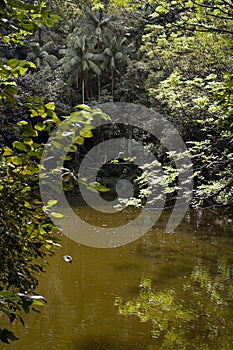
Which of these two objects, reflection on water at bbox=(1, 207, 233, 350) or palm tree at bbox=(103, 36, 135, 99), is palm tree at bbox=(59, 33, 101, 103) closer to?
palm tree at bbox=(103, 36, 135, 99)

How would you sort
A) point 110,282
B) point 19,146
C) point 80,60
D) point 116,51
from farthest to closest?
1. point 116,51
2. point 80,60
3. point 110,282
4. point 19,146

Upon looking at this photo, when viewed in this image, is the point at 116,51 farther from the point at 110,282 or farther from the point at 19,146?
the point at 19,146

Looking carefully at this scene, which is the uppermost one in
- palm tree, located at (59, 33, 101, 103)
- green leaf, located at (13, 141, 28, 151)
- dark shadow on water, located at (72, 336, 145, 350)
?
palm tree, located at (59, 33, 101, 103)

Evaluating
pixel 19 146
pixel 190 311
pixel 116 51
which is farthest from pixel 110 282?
pixel 116 51

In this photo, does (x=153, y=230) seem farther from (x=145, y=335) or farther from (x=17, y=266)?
(x=17, y=266)

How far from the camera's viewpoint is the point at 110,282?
5.07m

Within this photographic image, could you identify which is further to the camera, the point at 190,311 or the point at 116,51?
the point at 116,51

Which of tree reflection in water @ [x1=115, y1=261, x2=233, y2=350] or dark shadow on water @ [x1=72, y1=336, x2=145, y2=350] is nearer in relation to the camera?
dark shadow on water @ [x1=72, y1=336, x2=145, y2=350]

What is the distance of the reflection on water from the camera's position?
3.51 m

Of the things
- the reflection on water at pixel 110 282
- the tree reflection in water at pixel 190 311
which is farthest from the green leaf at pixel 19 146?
the tree reflection in water at pixel 190 311

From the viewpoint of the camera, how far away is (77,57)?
598 inches

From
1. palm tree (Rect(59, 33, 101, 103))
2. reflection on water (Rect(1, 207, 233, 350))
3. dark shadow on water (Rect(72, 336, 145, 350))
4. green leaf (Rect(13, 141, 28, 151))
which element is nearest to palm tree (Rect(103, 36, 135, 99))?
palm tree (Rect(59, 33, 101, 103))

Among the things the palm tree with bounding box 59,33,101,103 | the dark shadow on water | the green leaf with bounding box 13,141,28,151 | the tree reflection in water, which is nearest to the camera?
the green leaf with bounding box 13,141,28,151

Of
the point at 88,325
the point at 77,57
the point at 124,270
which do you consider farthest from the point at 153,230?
the point at 77,57
